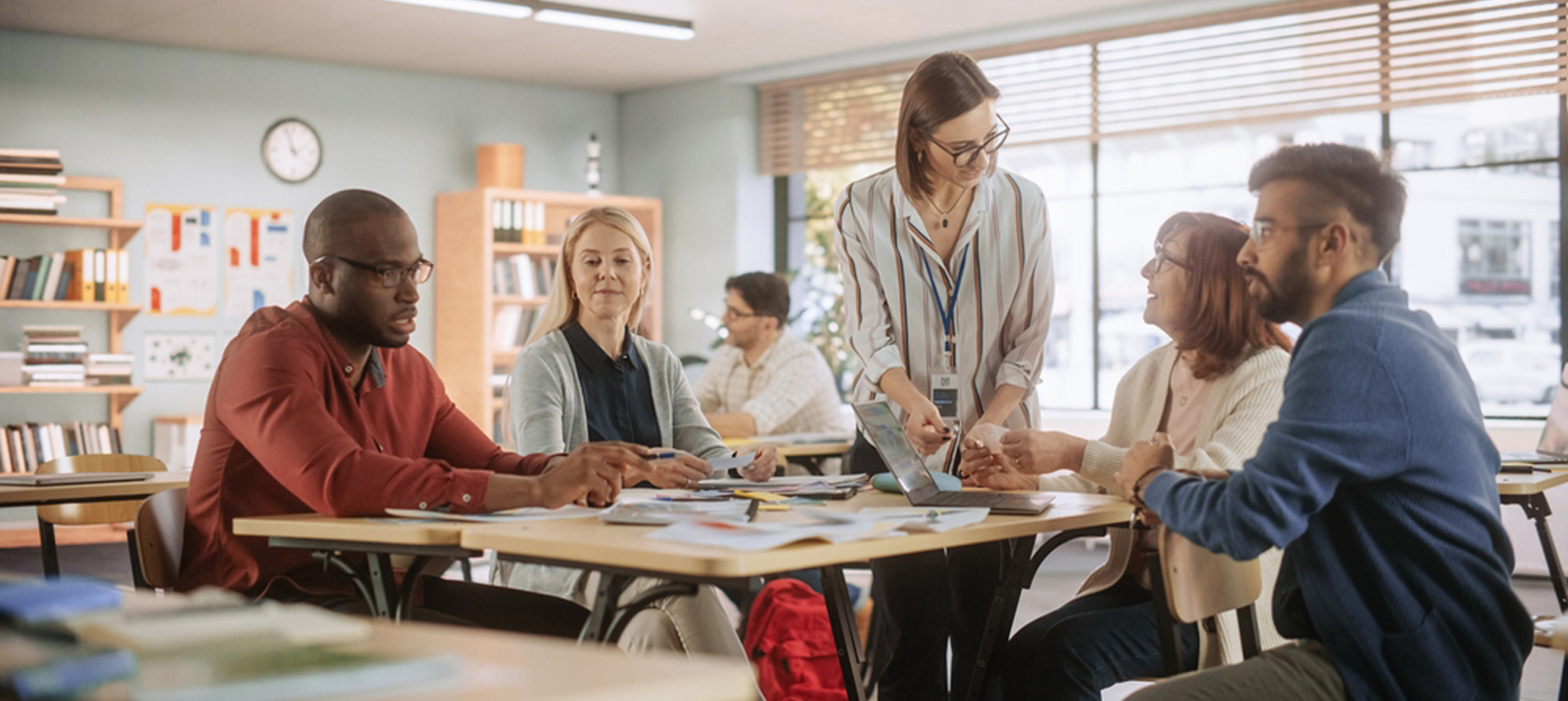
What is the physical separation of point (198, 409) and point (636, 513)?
6.64 metres

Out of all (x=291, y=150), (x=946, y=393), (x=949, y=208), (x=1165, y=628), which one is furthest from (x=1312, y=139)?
(x=291, y=150)

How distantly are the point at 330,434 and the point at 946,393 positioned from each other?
1274 millimetres

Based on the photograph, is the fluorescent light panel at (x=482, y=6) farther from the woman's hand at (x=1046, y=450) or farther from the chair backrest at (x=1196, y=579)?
the chair backrest at (x=1196, y=579)

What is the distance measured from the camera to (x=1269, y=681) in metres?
1.75

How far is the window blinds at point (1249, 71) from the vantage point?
6117 millimetres

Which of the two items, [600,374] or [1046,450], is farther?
[600,374]

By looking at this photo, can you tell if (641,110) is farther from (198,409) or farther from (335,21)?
(198,409)

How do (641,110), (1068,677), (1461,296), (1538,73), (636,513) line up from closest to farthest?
(636,513), (1068,677), (1538,73), (1461,296), (641,110)

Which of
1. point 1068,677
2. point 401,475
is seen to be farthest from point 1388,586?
A: point 401,475

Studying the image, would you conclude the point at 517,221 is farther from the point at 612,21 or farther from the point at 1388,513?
the point at 1388,513

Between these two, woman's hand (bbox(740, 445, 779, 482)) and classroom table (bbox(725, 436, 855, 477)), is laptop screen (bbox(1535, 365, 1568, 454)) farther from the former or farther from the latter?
woman's hand (bbox(740, 445, 779, 482))

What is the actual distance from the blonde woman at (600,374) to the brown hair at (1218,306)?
89cm

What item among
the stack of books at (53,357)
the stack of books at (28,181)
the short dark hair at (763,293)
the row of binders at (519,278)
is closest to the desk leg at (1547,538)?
the short dark hair at (763,293)

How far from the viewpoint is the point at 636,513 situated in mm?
1956
